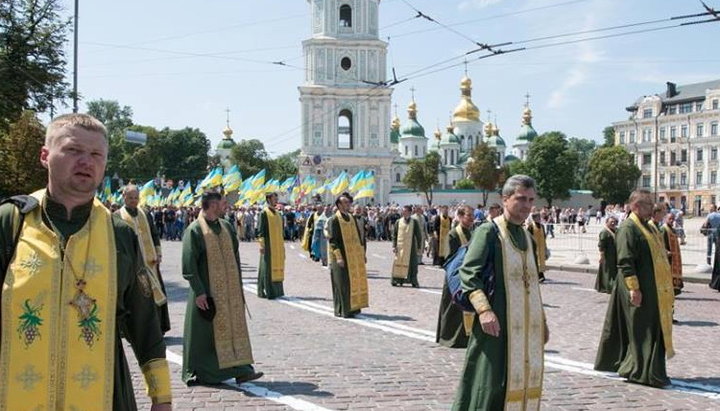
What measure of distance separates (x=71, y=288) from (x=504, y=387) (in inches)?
122

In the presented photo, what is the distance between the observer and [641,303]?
7.89 m

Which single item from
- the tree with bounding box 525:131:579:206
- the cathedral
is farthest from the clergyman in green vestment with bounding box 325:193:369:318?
the tree with bounding box 525:131:579:206

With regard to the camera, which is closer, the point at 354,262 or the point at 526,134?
the point at 354,262

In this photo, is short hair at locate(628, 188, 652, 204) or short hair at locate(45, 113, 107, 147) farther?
short hair at locate(628, 188, 652, 204)

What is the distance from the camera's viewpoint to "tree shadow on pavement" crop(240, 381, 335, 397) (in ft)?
24.7

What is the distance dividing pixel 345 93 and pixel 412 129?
49117 millimetres

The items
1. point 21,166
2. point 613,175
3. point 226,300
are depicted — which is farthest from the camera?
point 613,175

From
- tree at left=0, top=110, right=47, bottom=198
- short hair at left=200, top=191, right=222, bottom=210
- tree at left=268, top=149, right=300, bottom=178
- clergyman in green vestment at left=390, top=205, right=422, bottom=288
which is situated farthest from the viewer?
tree at left=268, top=149, right=300, bottom=178

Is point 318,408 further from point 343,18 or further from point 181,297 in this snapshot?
point 343,18

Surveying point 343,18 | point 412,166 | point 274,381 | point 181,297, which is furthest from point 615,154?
point 274,381

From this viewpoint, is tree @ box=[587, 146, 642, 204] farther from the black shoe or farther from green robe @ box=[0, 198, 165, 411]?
green robe @ box=[0, 198, 165, 411]

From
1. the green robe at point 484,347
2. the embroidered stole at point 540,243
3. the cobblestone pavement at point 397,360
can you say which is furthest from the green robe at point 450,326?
the embroidered stole at point 540,243

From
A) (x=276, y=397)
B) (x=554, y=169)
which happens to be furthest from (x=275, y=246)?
(x=554, y=169)

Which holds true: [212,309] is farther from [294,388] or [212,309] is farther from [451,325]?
[451,325]
